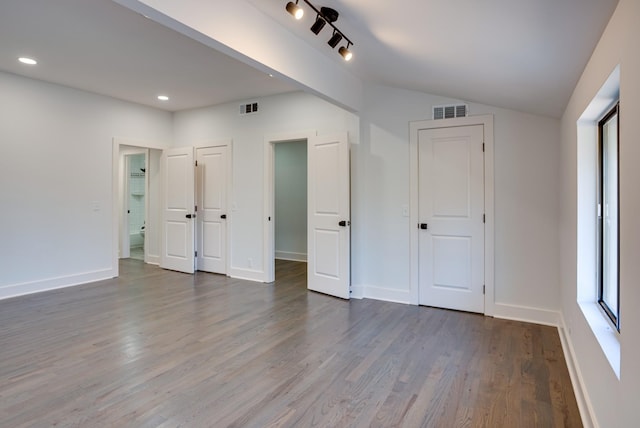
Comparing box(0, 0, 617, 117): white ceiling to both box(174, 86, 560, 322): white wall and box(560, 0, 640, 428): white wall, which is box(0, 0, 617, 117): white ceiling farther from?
box(174, 86, 560, 322): white wall

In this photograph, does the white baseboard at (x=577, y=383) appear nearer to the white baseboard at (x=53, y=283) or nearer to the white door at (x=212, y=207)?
the white door at (x=212, y=207)

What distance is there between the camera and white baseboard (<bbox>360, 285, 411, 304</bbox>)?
4.43 meters

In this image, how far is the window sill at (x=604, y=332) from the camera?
1.65 metres

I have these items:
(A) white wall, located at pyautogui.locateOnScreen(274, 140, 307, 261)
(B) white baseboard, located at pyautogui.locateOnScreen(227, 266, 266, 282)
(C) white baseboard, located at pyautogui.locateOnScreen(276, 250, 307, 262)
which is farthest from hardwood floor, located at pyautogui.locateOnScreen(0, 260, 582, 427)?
(A) white wall, located at pyautogui.locateOnScreen(274, 140, 307, 261)

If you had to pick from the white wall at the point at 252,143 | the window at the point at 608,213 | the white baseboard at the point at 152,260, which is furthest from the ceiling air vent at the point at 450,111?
the white baseboard at the point at 152,260

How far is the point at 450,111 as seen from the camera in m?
4.13

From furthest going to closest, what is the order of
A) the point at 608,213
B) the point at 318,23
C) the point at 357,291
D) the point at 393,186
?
the point at 357,291, the point at 393,186, the point at 318,23, the point at 608,213

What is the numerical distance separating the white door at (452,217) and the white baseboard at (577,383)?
0.99 metres

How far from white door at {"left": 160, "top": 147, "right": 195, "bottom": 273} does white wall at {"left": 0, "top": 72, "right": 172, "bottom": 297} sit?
87 cm

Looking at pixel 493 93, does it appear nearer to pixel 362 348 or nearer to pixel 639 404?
pixel 362 348

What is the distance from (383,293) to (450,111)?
2313mm

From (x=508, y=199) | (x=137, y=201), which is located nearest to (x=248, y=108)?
(x=508, y=199)

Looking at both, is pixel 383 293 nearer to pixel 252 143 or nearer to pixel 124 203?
pixel 252 143

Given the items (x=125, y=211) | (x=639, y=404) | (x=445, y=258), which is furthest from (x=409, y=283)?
(x=125, y=211)
